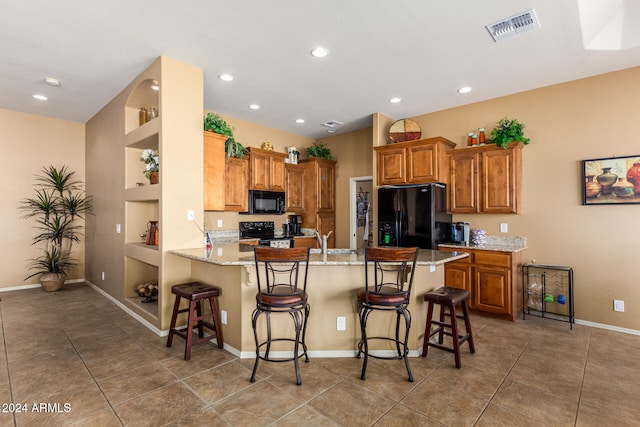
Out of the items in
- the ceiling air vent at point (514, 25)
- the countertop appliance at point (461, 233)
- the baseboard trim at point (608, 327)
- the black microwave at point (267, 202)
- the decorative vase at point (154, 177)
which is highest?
the ceiling air vent at point (514, 25)

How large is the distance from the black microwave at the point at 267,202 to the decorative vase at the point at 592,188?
4.42 m

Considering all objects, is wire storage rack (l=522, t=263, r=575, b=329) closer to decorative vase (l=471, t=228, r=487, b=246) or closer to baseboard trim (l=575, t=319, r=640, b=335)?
baseboard trim (l=575, t=319, r=640, b=335)

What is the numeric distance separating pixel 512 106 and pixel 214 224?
477cm

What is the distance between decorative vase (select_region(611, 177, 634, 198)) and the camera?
12.0 feet

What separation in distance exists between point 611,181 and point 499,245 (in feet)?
4.61

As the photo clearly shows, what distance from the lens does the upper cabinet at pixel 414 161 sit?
4695 mm

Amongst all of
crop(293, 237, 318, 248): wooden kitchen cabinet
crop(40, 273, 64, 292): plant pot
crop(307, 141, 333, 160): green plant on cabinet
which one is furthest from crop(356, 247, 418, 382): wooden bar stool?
crop(40, 273, 64, 292): plant pot

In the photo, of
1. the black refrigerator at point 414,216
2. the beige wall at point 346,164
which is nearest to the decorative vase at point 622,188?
the black refrigerator at point 414,216

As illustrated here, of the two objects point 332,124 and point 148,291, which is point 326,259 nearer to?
point 148,291

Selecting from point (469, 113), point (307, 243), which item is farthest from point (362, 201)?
point (469, 113)

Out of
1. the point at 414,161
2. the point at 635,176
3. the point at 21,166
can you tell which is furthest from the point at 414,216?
the point at 21,166

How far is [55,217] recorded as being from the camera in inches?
224

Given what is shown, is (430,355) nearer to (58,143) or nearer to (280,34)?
(280,34)

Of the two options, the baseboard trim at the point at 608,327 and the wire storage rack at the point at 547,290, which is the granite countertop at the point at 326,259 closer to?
the wire storage rack at the point at 547,290
